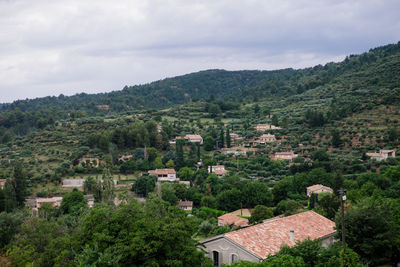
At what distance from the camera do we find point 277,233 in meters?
19.6

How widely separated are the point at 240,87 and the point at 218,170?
13077 centimetres

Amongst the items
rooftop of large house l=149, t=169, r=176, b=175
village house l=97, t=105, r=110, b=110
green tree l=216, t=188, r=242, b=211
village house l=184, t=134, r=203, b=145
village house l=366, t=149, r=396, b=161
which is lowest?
green tree l=216, t=188, r=242, b=211

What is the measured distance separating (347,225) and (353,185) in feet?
59.5

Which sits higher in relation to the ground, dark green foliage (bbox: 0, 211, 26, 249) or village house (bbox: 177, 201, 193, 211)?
dark green foliage (bbox: 0, 211, 26, 249)

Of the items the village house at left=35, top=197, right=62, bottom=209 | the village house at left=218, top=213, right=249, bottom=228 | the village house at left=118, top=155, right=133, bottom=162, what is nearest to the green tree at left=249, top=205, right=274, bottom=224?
the village house at left=218, top=213, right=249, bottom=228

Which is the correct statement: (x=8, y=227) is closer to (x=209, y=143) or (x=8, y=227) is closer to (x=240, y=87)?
(x=209, y=143)

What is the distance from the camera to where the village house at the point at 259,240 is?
1772cm

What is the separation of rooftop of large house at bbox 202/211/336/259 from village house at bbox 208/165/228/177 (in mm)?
26856

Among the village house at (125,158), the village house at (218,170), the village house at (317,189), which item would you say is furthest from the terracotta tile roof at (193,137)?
the village house at (317,189)

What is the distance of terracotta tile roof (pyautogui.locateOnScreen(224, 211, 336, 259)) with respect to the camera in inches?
707

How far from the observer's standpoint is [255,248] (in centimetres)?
1783

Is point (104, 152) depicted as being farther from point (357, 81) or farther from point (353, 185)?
point (357, 81)

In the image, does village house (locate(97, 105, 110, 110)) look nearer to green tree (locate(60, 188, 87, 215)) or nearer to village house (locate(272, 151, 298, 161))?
village house (locate(272, 151, 298, 161))

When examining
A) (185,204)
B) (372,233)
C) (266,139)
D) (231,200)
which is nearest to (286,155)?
(266,139)
